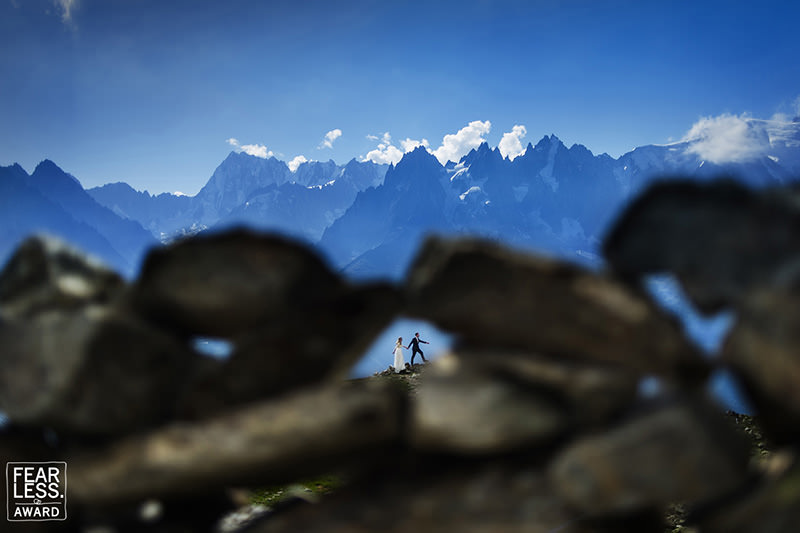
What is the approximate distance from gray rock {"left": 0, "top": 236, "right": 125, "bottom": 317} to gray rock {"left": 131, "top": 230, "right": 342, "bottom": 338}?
87 cm

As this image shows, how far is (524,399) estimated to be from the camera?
549cm

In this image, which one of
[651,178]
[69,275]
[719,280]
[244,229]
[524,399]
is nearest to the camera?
[719,280]

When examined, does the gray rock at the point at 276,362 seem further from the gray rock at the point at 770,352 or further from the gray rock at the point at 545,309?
the gray rock at the point at 770,352

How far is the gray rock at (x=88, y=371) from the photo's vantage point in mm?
6117

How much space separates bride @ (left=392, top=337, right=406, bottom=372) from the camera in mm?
35906

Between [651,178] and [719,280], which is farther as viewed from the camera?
[651,178]

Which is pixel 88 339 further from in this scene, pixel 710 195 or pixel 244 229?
pixel 710 195

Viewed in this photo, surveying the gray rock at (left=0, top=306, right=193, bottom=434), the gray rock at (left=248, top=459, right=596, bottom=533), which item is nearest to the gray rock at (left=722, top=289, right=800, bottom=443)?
the gray rock at (left=248, top=459, right=596, bottom=533)

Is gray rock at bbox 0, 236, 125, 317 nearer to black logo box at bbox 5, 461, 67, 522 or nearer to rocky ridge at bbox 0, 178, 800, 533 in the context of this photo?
rocky ridge at bbox 0, 178, 800, 533

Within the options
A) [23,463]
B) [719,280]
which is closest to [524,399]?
[719,280]

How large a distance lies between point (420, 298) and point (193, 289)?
9.61ft

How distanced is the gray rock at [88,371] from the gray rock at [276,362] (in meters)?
0.61

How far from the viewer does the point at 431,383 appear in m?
5.79

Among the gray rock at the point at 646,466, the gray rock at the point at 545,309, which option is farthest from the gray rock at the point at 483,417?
the gray rock at the point at 545,309
